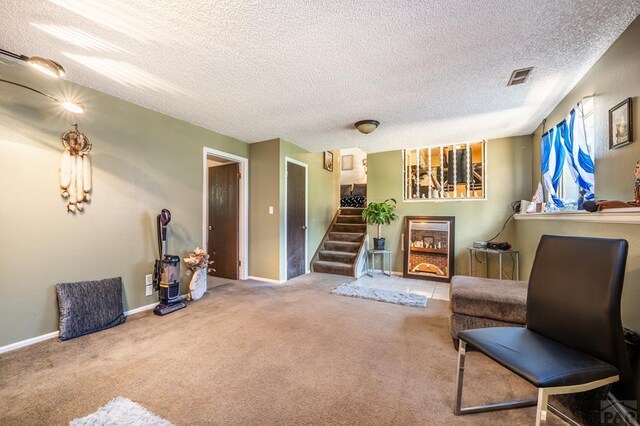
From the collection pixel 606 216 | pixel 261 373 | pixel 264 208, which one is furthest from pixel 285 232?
pixel 606 216

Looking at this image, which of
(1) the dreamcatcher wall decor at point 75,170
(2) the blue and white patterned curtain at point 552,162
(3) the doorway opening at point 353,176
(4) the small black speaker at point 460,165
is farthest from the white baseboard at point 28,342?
(3) the doorway opening at point 353,176

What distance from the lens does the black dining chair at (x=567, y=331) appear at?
1029 mm

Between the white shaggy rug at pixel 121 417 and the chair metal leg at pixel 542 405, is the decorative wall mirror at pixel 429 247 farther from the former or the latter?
the white shaggy rug at pixel 121 417

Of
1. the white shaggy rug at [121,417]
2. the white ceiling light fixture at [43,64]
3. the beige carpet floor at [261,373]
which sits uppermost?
the white ceiling light fixture at [43,64]

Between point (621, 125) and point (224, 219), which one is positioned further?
point (224, 219)

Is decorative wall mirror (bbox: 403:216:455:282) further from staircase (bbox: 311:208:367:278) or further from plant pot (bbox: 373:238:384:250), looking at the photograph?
staircase (bbox: 311:208:367:278)

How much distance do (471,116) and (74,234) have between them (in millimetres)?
4648

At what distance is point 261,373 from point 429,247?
3757 mm

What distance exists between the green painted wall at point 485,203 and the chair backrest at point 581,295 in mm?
3050

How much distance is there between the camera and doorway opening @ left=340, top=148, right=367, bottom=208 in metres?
7.76

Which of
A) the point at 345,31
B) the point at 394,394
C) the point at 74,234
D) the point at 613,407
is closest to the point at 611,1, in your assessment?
the point at 345,31

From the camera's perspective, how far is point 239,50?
193 centimetres

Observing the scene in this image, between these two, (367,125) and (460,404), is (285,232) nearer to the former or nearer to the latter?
(367,125)

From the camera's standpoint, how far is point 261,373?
1754mm
